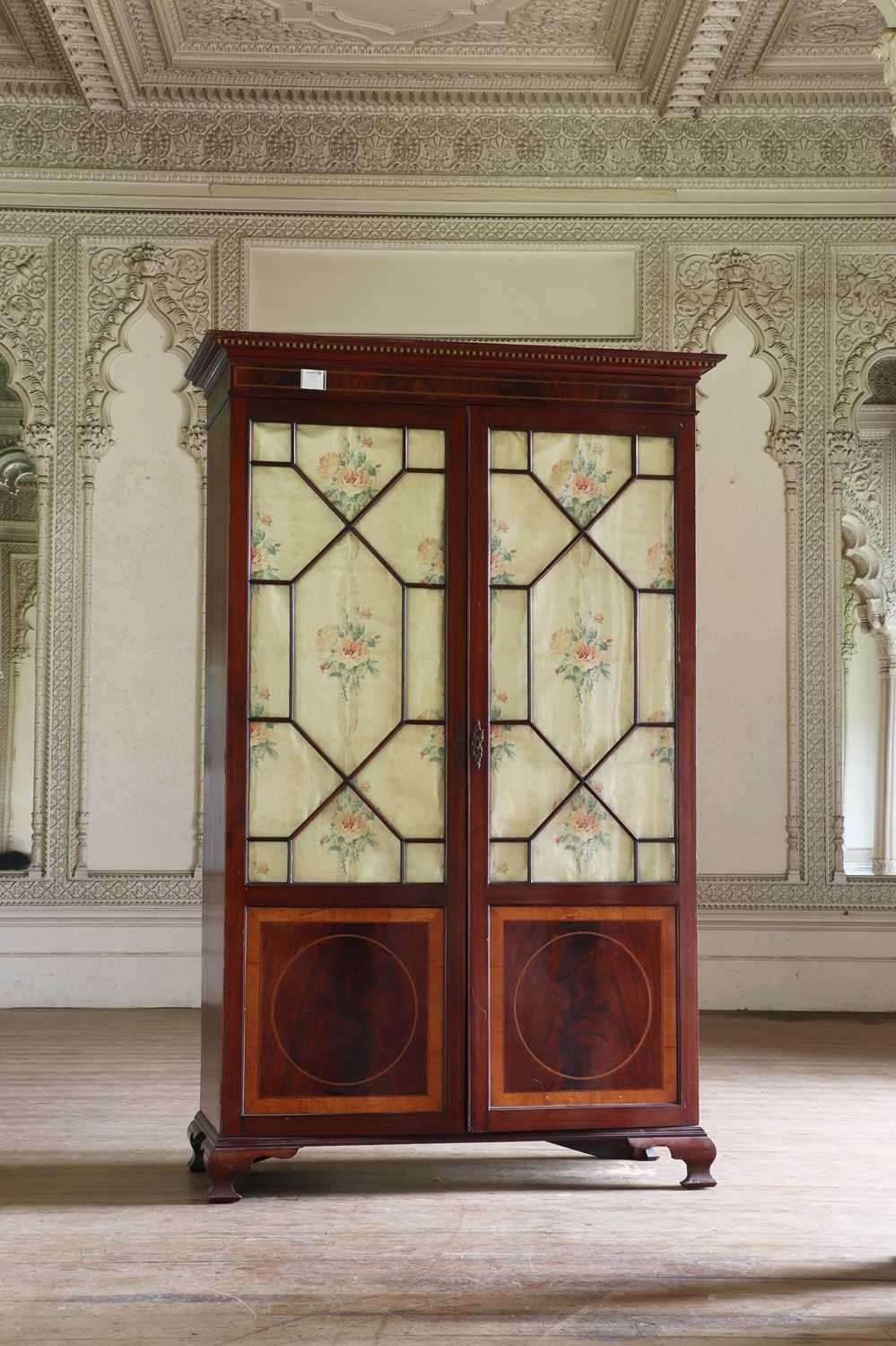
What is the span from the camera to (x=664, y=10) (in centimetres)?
598

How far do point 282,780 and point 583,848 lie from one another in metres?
0.84

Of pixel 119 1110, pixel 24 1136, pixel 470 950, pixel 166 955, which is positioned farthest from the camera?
pixel 166 955

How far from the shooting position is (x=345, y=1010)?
364 cm

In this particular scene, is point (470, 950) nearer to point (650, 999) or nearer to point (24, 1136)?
point (650, 999)

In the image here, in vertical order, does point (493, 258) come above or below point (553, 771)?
above

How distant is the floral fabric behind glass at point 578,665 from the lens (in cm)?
376

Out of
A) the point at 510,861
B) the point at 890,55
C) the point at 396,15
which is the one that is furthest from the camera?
the point at 396,15

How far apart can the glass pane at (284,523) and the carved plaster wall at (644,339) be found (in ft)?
10.3

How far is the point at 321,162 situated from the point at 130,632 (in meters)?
2.47

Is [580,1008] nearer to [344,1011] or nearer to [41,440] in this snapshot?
[344,1011]

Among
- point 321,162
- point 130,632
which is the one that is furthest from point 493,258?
point 130,632

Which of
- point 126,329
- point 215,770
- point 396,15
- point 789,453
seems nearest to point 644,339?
point 789,453

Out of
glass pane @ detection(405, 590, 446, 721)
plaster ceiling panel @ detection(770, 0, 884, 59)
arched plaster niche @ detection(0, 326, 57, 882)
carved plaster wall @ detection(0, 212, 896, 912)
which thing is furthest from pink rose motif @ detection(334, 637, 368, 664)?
plaster ceiling panel @ detection(770, 0, 884, 59)

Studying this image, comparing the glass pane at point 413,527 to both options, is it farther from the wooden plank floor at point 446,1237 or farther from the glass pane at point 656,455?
the wooden plank floor at point 446,1237
